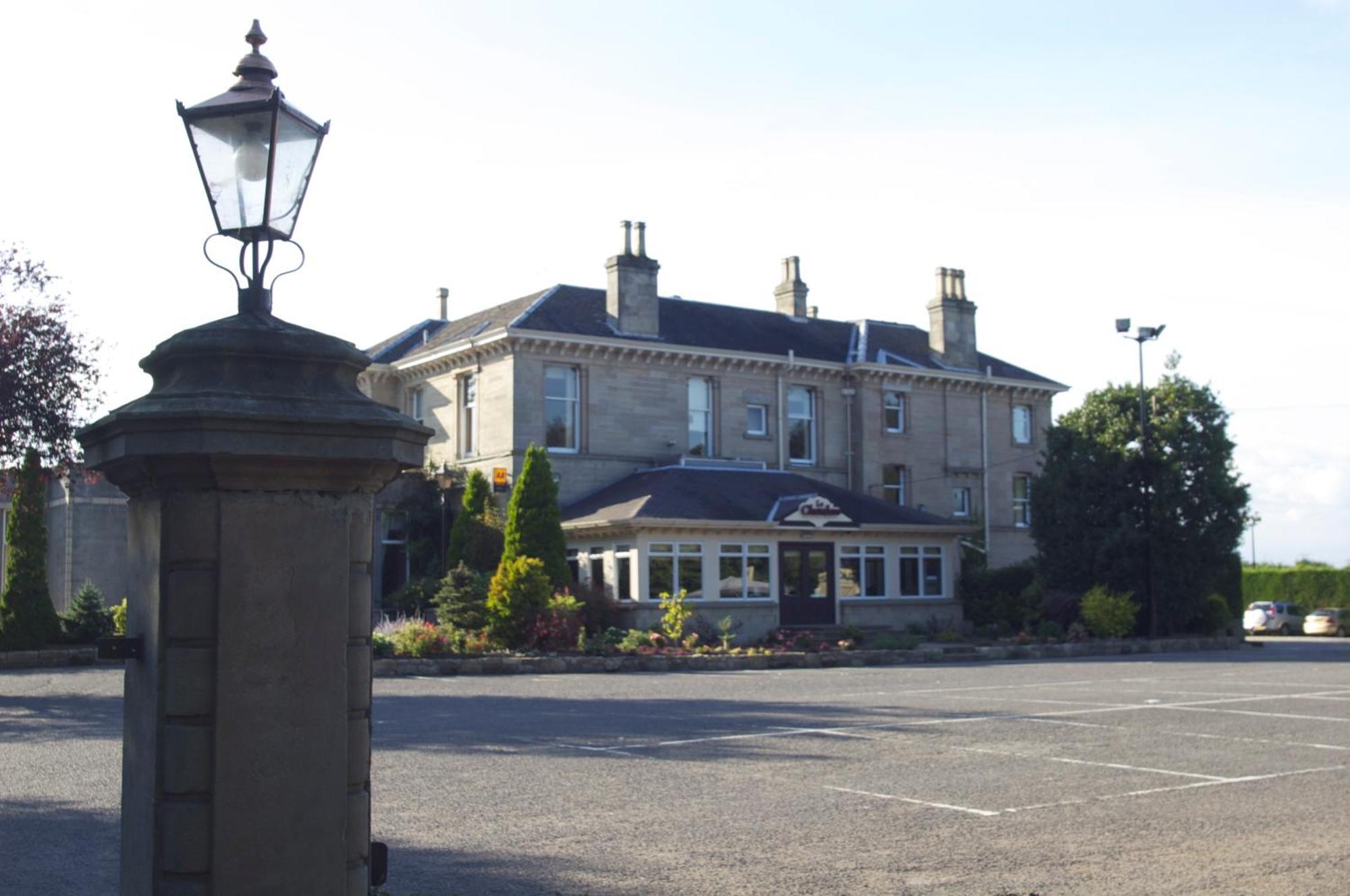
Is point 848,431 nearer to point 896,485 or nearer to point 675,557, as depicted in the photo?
point 896,485

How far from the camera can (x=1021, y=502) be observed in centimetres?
4734

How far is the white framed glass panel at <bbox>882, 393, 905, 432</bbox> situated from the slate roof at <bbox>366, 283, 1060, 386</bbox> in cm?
116

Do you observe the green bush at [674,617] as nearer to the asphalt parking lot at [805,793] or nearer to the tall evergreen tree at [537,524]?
the tall evergreen tree at [537,524]

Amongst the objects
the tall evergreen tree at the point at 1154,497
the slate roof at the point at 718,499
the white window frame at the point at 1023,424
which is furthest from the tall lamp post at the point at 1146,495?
the white window frame at the point at 1023,424

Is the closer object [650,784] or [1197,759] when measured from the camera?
[650,784]

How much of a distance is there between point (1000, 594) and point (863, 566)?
4815 mm

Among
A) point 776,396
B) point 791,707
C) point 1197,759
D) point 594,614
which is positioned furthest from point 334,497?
point 776,396

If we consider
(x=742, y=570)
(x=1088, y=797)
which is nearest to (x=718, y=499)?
(x=742, y=570)

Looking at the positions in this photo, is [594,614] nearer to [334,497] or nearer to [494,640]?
[494,640]

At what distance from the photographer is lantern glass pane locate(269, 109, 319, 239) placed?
4.90 m

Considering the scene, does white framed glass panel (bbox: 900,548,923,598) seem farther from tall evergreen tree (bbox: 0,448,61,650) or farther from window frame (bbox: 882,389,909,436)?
tall evergreen tree (bbox: 0,448,61,650)

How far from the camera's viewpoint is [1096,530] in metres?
36.4

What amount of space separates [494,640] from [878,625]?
13.0 meters

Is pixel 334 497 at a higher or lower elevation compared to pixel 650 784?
higher
